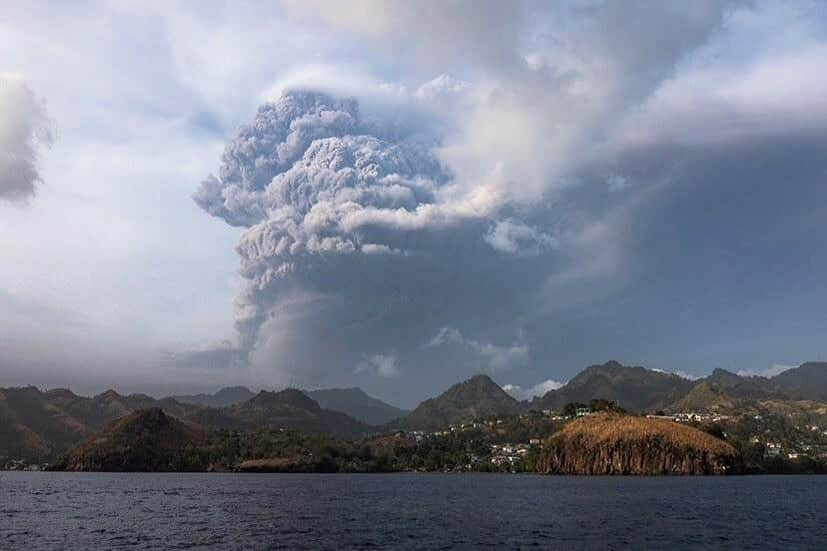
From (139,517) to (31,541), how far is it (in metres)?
32.3

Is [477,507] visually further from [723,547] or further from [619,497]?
[723,547]

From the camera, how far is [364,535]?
8981 centimetres

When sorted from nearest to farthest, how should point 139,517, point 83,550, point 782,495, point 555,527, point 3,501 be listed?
1. point 83,550
2. point 555,527
3. point 139,517
4. point 3,501
5. point 782,495

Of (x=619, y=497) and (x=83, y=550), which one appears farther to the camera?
(x=619, y=497)

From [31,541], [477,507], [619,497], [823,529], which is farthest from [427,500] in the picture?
[31,541]

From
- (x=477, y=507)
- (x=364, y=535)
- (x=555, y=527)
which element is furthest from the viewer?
(x=477, y=507)

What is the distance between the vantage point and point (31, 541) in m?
81.4

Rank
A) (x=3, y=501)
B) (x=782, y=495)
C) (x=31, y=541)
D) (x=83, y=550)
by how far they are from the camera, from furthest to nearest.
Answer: (x=782, y=495)
(x=3, y=501)
(x=31, y=541)
(x=83, y=550)

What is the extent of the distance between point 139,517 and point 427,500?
65344 mm

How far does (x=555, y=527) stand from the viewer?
319 ft

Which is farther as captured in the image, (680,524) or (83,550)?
(680,524)

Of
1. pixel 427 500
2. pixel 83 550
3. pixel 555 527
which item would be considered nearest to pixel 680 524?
pixel 555 527

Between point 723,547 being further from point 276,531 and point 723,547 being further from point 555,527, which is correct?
point 276,531

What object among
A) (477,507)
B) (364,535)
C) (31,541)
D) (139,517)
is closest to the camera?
(31,541)
